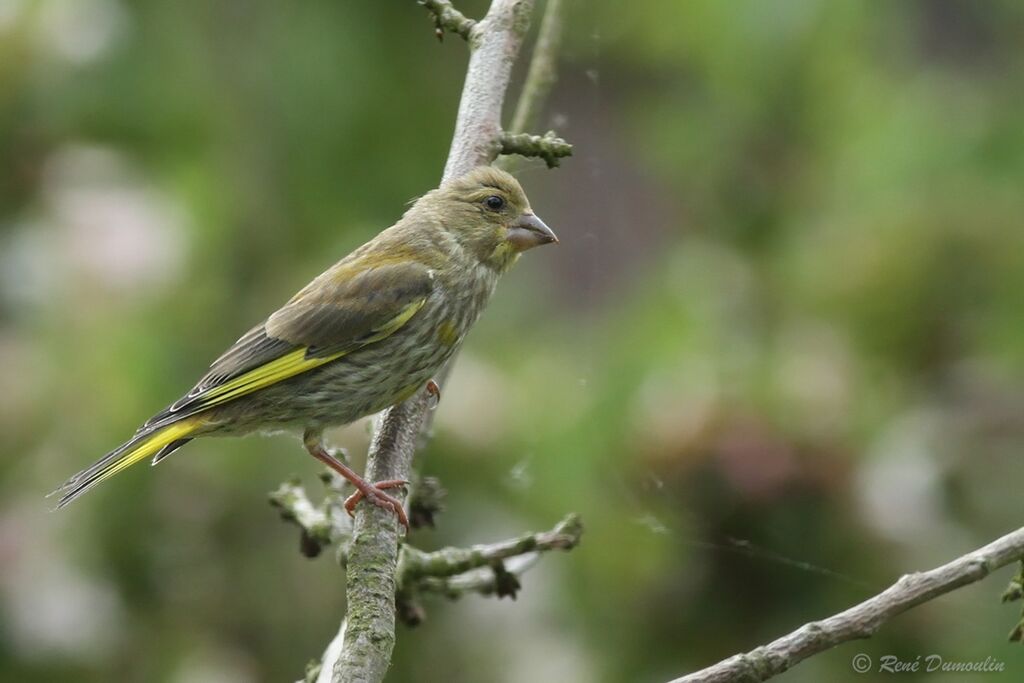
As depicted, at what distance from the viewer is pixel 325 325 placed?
376cm

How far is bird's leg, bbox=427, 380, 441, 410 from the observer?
3.45 meters

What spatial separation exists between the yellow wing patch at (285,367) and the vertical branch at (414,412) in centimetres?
30

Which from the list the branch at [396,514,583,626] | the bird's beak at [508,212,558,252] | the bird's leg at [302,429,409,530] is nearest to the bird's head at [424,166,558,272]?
the bird's beak at [508,212,558,252]

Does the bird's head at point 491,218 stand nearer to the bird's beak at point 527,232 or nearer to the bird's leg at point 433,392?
the bird's beak at point 527,232

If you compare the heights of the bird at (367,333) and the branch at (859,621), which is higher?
the bird at (367,333)

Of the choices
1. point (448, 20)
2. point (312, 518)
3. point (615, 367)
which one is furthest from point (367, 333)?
point (448, 20)

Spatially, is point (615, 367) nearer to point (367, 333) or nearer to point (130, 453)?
point (367, 333)

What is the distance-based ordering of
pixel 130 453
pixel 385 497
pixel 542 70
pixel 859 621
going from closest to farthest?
pixel 859 621
pixel 385 497
pixel 130 453
pixel 542 70

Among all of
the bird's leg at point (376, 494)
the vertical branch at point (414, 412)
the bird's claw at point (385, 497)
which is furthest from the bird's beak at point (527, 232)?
the bird's claw at point (385, 497)

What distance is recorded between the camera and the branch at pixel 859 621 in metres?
2.23

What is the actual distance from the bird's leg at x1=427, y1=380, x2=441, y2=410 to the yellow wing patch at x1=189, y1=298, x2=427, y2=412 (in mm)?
219

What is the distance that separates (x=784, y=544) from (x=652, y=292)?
105 centimetres

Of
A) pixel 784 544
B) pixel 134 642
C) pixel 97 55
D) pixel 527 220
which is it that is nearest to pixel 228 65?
pixel 97 55

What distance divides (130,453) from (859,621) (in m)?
1.93
